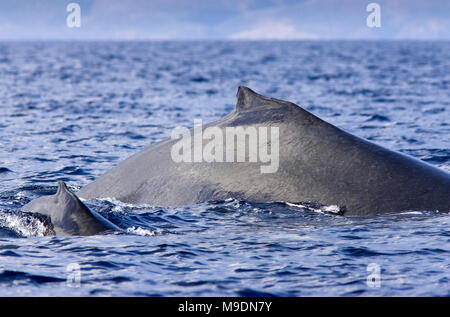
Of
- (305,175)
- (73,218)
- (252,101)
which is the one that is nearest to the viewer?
(73,218)

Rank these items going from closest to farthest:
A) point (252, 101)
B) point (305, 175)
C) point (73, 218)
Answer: point (73, 218) → point (305, 175) → point (252, 101)

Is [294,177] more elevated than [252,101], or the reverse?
[252,101]

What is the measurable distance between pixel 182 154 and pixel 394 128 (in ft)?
40.9

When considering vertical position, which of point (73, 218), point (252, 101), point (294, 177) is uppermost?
point (252, 101)

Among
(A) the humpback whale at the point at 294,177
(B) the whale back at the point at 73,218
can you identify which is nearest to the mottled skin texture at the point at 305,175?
(A) the humpback whale at the point at 294,177

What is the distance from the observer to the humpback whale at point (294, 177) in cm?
848

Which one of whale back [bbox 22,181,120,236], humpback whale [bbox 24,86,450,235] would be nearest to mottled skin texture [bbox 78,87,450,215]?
humpback whale [bbox 24,86,450,235]

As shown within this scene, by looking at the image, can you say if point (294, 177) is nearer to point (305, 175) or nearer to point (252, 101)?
point (305, 175)

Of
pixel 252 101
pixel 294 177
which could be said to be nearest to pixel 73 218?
pixel 294 177

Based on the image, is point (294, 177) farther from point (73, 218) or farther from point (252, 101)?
point (73, 218)

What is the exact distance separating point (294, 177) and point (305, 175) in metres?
0.14

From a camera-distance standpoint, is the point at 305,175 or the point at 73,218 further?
the point at 305,175

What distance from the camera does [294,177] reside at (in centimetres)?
872
